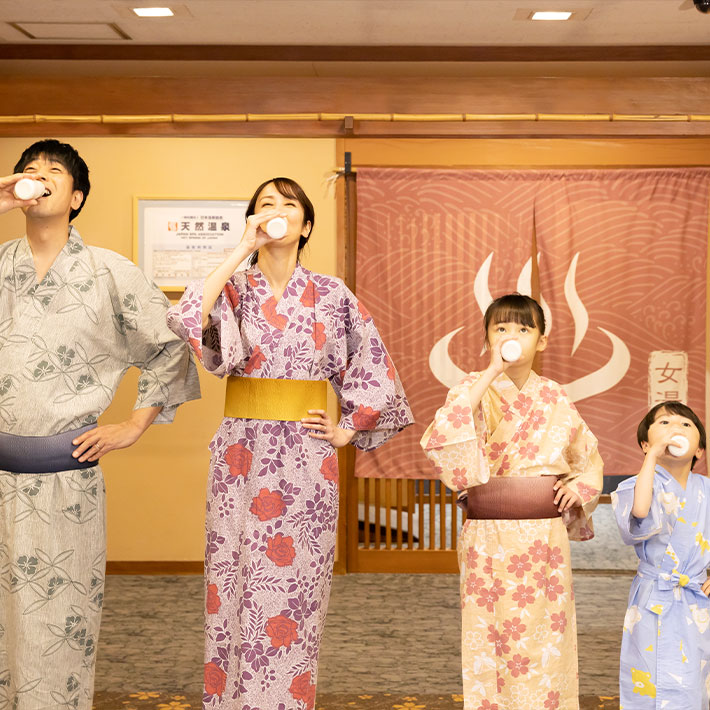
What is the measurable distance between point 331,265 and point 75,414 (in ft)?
8.31

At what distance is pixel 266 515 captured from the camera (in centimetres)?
238

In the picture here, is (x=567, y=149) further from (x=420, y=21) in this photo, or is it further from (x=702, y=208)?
(x=420, y=21)

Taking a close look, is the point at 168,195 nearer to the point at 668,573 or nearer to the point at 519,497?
the point at 519,497

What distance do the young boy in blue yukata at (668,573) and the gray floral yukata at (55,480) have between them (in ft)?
4.84

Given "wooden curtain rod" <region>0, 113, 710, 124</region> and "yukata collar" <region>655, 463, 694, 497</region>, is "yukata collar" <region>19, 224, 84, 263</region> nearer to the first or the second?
"yukata collar" <region>655, 463, 694, 497</region>

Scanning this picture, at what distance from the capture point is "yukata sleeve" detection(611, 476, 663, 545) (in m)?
2.37

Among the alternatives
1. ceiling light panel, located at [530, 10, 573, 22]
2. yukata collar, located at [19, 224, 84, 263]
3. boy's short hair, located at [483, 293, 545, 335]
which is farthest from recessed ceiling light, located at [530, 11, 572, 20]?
yukata collar, located at [19, 224, 84, 263]

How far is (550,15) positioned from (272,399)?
256cm

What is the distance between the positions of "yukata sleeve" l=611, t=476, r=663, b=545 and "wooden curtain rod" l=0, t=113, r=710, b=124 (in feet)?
8.96

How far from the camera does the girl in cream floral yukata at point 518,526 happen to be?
2.44 metres

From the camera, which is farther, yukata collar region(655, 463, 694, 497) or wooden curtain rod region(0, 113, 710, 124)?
wooden curtain rod region(0, 113, 710, 124)

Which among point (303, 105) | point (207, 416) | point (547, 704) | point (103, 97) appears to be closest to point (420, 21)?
point (303, 105)

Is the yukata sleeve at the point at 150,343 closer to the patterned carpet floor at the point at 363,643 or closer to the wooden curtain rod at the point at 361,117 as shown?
the patterned carpet floor at the point at 363,643

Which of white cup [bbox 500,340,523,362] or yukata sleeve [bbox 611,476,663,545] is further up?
white cup [bbox 500,340,523,362]
